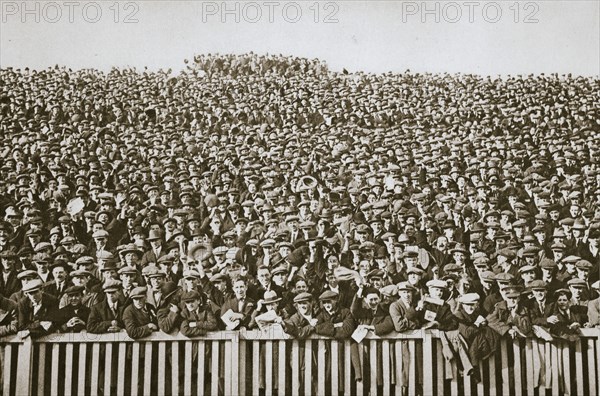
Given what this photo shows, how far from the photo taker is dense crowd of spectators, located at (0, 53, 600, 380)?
4219 mm

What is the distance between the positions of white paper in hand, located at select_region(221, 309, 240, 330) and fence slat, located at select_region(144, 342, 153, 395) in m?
0.51

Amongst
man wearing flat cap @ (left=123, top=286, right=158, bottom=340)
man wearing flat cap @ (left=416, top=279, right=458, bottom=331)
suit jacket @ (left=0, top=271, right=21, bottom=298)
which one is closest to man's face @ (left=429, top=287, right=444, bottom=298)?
man wearing flat cap @ (left=416, top=279, right=458, bottom=331)

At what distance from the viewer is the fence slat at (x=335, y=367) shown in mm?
4004

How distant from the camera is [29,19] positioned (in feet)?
16.4

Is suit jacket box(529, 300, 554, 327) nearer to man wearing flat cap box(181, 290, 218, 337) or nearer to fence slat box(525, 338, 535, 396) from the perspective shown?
fence slat box(525, 338, 535, 396)

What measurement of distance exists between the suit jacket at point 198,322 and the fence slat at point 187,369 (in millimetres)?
72

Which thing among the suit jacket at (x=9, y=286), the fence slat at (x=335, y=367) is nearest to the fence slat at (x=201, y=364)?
the fence slat at (x=335, y=367)

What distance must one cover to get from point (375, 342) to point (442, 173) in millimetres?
2226

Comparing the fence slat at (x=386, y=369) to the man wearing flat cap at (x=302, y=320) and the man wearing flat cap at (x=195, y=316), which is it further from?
the man wearing flat cap at (x=195, y=316)

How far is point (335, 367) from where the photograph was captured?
4.01 m

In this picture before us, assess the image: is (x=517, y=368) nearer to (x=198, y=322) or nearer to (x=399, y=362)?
(x=399, y=362)

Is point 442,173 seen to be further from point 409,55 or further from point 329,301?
point 329,301

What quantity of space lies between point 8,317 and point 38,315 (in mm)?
197

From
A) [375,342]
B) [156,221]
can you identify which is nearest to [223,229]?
[156,221]
